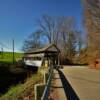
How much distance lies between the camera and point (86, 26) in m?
42.5

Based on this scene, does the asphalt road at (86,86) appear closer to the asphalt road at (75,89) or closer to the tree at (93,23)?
the asphalt road at (75,89)

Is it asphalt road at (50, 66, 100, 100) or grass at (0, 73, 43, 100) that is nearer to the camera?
asphalt road at (50, 66, 100, 100)

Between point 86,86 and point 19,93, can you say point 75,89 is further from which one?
point 19,93

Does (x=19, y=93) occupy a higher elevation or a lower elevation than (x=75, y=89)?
lower

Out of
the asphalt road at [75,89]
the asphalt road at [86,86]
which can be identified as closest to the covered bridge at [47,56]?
the asphalt road at [86,86]

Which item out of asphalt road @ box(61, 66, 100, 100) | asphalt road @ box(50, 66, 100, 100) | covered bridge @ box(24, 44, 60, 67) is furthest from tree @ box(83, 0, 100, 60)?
asphalt road @ box(50, 66, 100, 100)

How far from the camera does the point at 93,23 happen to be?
4022 cm

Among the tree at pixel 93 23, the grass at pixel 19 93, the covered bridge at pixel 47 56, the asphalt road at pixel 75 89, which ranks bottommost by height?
the grass at pixel 19 93

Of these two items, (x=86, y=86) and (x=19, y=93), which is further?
(x=86, y=86)

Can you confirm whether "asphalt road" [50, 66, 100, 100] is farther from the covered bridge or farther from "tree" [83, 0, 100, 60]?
"tree" [83, 0, 100, 60]

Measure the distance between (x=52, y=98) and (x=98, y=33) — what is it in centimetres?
3063

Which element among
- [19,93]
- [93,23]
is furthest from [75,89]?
[93,23]

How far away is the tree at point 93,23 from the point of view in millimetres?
39719

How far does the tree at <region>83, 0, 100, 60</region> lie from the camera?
39.7 meters
